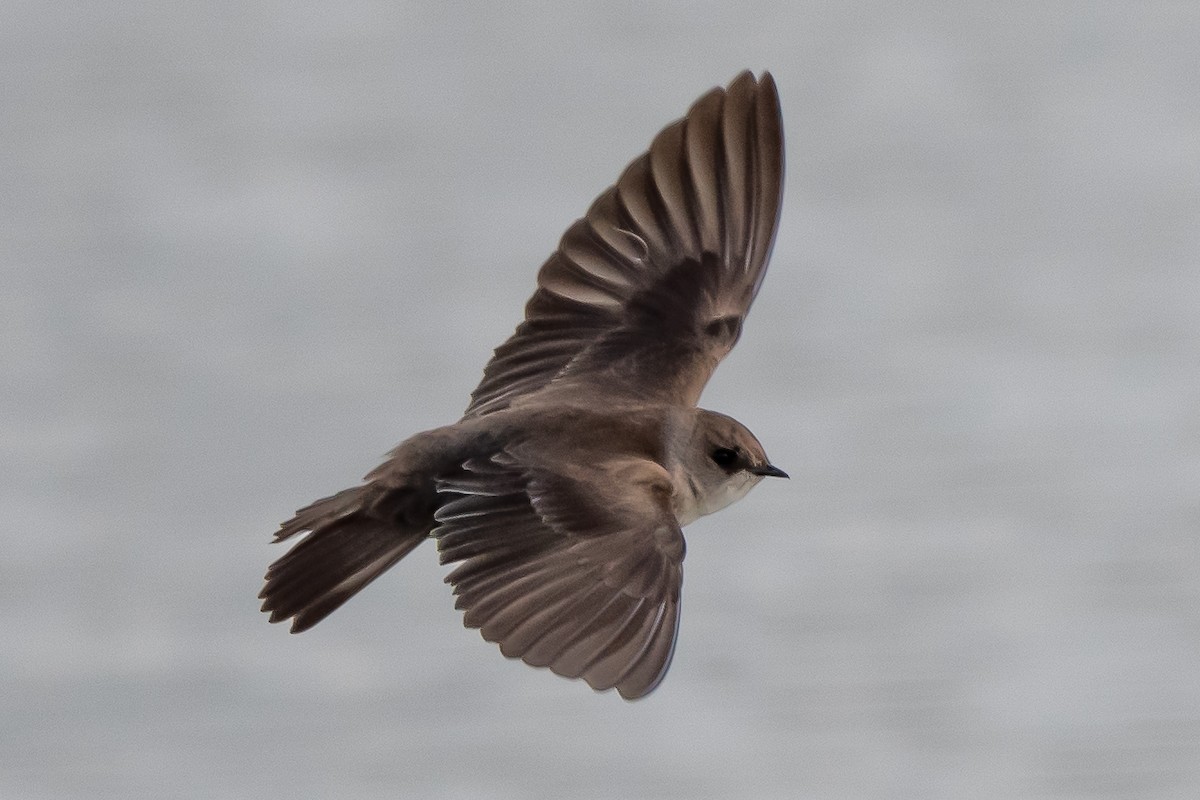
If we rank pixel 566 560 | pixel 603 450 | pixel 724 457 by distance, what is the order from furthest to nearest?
pixel 724 457 < pixel 603 450 < pixel 566 560

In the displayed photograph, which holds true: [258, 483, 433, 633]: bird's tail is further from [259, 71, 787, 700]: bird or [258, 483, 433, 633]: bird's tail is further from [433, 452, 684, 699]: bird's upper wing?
[433, 452, 684, 699]: bird's upper wing

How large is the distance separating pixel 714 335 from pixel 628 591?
1389 millimetres

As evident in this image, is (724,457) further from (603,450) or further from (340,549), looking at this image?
(340,549)

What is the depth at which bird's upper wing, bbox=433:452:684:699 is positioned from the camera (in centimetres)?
421

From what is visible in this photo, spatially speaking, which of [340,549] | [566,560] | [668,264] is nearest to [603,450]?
[566,560]

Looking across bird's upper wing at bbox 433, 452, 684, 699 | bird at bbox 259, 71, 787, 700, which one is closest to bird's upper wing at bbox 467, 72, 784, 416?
bird at bbox 259, 71, 787, 700

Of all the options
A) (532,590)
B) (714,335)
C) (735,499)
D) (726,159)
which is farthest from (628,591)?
(726,159)

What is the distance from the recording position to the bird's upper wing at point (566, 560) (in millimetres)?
4215


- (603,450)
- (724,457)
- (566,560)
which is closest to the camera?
(566,560)

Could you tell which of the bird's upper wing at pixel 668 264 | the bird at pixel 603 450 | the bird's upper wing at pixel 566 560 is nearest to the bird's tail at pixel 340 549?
the bird at pixel 603 450

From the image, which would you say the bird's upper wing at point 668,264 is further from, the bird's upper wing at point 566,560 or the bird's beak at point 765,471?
the bird's upper wing at point 566,560

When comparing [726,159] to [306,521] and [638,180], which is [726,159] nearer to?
[638,180]

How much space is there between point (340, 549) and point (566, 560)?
1.79 ft

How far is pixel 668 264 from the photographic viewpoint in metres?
5.79
